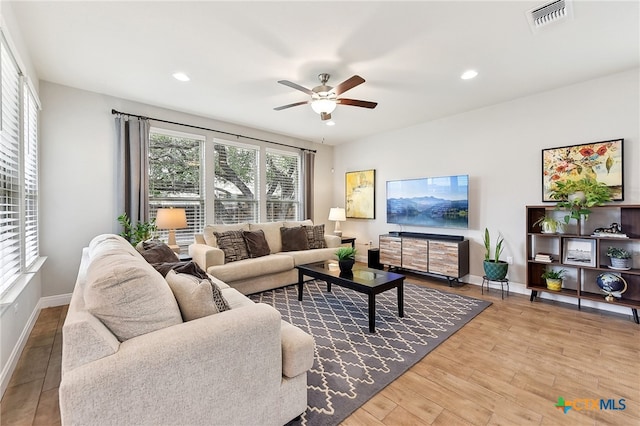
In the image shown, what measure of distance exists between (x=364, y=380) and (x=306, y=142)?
4967 mm

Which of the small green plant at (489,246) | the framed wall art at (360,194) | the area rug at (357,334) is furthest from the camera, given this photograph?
the framed wall art at (360,194)

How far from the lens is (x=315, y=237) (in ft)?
15.5

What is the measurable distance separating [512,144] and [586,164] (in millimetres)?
866

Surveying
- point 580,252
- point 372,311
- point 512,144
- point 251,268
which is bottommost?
point 372,311

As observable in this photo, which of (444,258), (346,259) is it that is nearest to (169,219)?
(346,259)

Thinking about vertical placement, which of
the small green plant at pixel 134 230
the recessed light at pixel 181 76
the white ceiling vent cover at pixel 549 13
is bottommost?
the small green plant at pixel 134 230

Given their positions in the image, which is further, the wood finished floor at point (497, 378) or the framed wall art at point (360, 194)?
the framed wall art at point (360, 194)

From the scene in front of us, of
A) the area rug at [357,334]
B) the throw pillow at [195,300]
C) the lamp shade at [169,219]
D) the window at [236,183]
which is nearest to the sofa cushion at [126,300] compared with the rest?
the throw pillow at [195,300]

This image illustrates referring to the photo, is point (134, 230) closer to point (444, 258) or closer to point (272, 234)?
point (272, 234)

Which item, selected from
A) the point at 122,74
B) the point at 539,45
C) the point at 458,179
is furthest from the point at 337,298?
the point at 122,74

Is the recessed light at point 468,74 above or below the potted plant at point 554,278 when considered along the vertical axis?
above

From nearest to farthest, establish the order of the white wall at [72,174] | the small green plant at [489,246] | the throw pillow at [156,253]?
the throw pillow at [156,253], the white wall at [72,174], the small green plant at [489,246]

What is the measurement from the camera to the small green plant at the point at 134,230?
Result: 360 centimetres

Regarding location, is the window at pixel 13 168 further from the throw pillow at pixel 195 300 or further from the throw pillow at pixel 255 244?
the throw pillow at pixel 255 244
